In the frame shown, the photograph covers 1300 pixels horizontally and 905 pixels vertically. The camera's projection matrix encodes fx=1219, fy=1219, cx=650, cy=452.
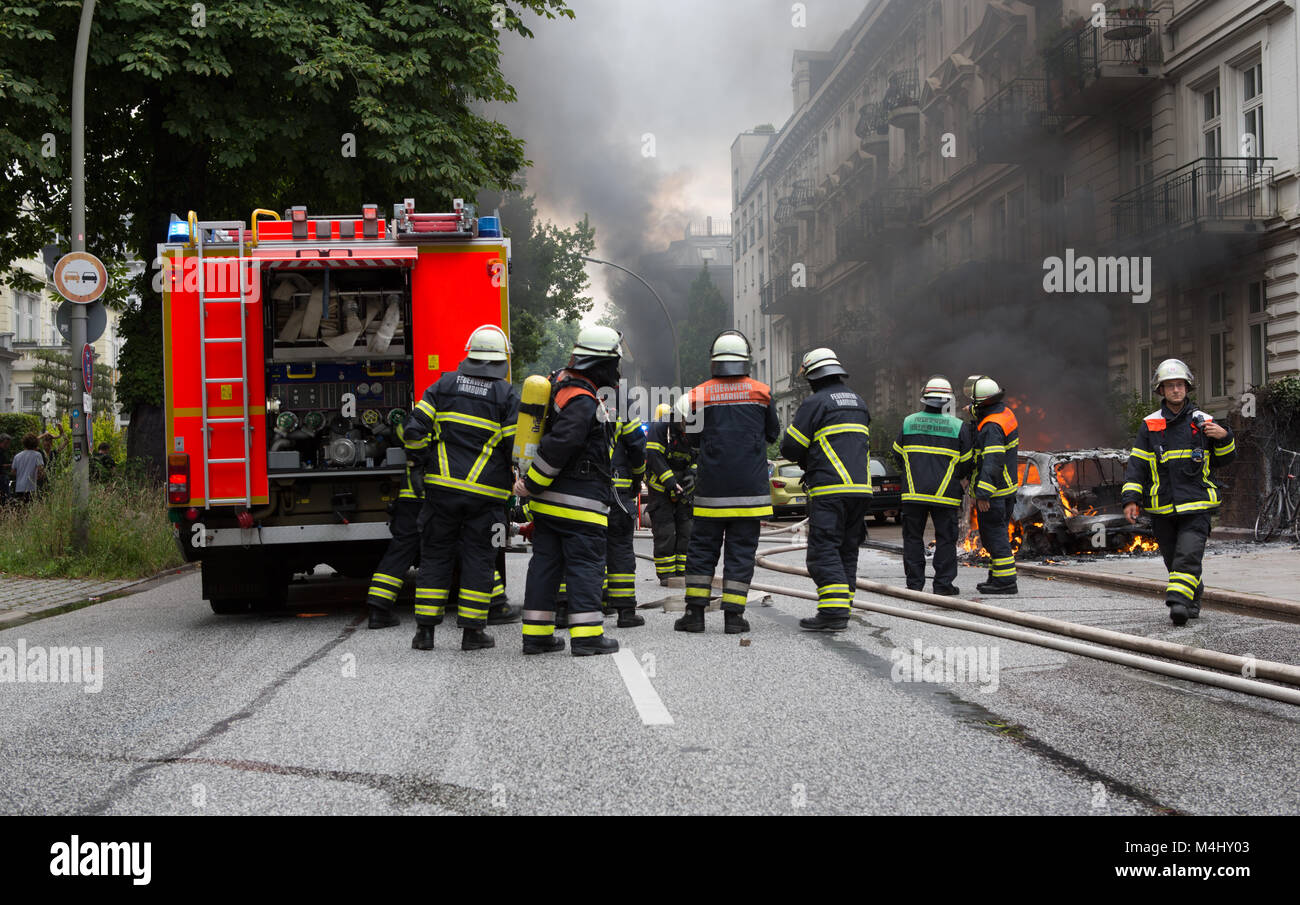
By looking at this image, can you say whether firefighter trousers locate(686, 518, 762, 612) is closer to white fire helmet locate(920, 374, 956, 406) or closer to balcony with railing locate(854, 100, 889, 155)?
white fire helmet locate(920, 374, 956, 406)

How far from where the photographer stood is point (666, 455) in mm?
10375

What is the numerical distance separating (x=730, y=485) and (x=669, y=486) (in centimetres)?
203

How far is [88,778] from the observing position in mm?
4258

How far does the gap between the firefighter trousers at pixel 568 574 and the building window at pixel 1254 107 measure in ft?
52.1

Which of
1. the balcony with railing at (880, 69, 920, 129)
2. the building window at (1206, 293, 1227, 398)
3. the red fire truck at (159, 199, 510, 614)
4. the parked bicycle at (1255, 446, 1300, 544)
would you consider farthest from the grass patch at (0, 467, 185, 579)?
the balcony with railing at (880, 69, 920, 129)

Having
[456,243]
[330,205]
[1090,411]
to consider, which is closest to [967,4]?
[1090,411]


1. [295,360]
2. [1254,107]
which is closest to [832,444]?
[295,360]

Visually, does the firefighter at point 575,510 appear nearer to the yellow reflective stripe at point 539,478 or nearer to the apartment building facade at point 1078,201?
the yellow reflective stripe at point 539,478

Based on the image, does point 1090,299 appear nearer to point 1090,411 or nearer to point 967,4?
point 1090,411

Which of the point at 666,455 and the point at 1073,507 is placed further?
the point at 1073,507

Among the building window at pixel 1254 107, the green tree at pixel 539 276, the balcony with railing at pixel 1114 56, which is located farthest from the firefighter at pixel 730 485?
the green tree at pixel 539 276

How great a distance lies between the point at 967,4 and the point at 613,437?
24.9 m

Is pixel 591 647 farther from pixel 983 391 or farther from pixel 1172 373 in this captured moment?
pixel 983 391

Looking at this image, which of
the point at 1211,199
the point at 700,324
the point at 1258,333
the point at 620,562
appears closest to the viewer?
the point at 620,562
